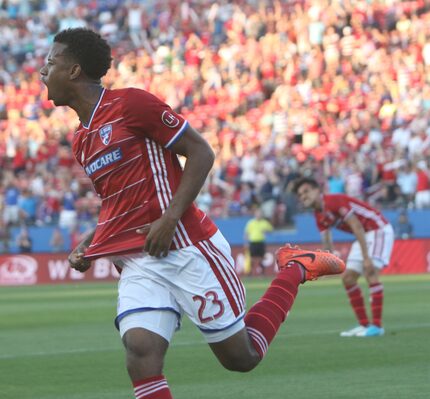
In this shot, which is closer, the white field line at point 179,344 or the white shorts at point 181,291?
the white shorts at point 181,291

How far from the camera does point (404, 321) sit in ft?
54.6

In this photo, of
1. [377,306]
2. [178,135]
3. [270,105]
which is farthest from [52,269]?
[178,135]

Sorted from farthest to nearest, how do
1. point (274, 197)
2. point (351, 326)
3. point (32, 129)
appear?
point (32, 129), point (274, 197), point (351, 326)

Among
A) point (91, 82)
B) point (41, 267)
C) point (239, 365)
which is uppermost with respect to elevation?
point (91, 82)

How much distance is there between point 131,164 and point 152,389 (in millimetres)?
1176

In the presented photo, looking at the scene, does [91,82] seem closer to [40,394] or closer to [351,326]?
[40,394]

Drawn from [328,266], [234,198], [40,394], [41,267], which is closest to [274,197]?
[234,198]

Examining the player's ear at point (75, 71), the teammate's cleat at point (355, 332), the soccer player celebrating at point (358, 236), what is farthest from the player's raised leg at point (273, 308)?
the teammate's cleat at point (355, 332)

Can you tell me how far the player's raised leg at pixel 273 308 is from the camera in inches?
274

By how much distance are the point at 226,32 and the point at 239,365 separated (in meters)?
35.6

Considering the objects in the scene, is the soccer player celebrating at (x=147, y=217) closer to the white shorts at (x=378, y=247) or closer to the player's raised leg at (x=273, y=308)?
the player's raised leg at (x=273, y=308)

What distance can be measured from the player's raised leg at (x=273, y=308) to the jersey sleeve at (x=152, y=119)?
1.17 meters

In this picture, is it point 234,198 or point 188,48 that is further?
point 188,48

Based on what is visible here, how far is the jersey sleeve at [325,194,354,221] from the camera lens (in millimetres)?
14578
